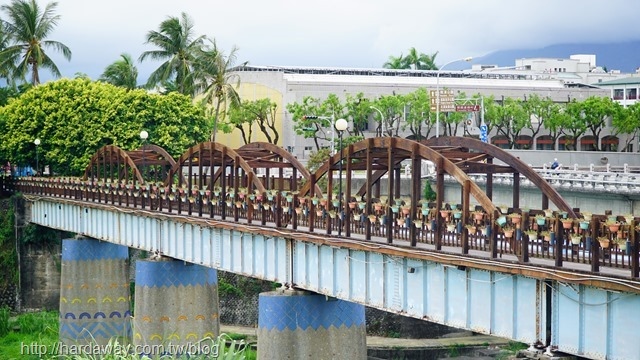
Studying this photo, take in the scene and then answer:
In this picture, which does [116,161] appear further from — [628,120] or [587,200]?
[628,120]

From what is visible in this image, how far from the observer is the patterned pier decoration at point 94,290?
59875mm

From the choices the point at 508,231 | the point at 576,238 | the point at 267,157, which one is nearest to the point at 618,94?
the point at 267,157

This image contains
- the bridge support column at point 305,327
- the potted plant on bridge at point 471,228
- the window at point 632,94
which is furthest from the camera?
the window at point 632,94

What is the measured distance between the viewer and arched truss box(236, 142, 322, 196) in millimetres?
48156

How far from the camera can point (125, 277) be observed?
61.0 meters

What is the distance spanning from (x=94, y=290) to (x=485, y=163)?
99.0 feet

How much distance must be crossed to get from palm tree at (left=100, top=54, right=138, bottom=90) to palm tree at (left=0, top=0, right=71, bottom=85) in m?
10.2

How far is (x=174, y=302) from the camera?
47812mm

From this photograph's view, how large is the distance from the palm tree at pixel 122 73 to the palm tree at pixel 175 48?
32.5 ft

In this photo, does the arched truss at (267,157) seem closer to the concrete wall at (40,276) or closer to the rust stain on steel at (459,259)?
the rust stain on steel at (459,259)

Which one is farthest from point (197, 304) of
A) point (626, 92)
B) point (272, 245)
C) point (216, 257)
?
point (626, 92)

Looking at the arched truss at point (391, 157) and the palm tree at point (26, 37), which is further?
the palm tree at point (26, 37)

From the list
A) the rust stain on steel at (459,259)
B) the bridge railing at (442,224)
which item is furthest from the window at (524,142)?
the rust stain on steel at (459,259)

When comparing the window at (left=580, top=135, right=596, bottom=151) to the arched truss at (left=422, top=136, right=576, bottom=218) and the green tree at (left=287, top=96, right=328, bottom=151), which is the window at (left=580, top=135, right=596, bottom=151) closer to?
the green tree at (left=287, top=96, right=328, bottom=151)
